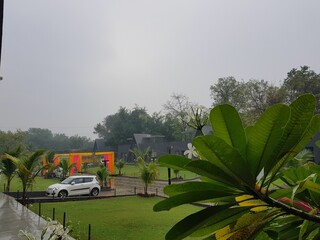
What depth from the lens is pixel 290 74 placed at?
3766cm

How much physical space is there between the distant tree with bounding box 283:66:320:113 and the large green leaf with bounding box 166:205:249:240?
3706cm

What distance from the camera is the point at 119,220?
8.41 m

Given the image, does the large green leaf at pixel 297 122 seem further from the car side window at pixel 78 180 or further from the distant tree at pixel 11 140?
the distant tree at pixel 11 140

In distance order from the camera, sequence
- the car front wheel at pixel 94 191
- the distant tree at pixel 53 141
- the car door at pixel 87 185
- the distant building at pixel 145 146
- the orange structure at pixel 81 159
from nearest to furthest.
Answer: the car door at pixel 87 185 < the car front wheel at pixel 94 191 < the orange structure at pixel 81 159 < the distant building at pixel 145 146 < the distant tree at pixel 53 141

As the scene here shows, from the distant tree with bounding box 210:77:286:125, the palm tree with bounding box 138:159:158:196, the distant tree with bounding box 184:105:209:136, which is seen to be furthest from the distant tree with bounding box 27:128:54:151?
the distant tree with bounding box 184:105:209:136

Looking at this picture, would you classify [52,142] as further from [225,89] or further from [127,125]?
[225,89]

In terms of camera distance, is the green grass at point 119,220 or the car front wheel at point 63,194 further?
the car front wheel at point 63,194

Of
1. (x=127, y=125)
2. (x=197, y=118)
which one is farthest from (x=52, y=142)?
(x=197, y=118)

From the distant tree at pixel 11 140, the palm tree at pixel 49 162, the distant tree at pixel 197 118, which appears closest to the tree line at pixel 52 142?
the distant tree at pixel 11 140

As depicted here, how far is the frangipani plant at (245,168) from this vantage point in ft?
2.56

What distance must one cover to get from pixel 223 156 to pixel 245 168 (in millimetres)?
64

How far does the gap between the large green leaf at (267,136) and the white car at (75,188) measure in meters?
14.7

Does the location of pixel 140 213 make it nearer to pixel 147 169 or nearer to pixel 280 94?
pixel 147 169

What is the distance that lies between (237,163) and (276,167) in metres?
0.14
